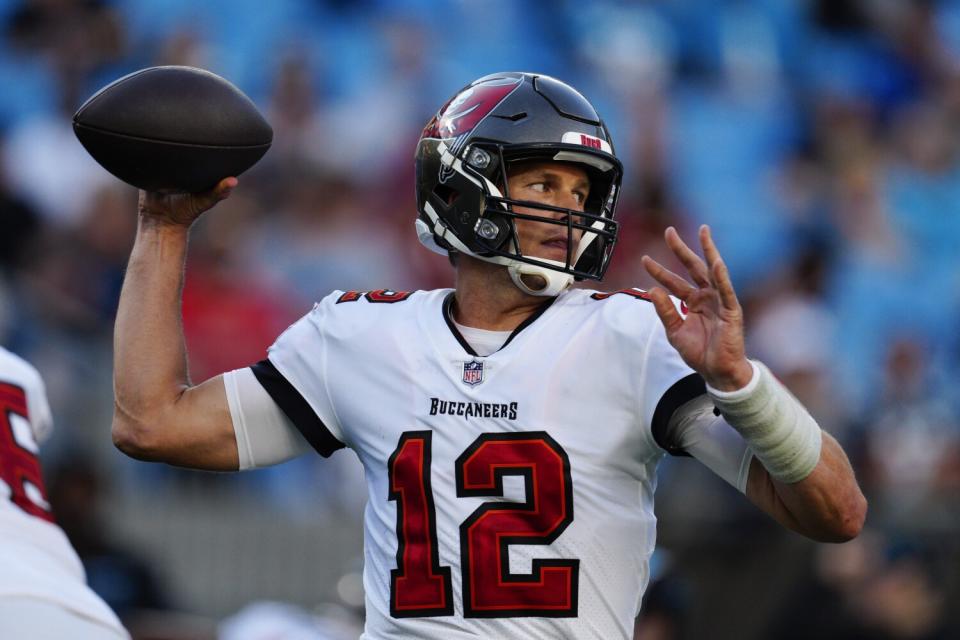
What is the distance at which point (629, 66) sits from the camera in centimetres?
1084

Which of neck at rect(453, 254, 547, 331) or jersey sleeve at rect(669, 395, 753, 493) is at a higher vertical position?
neck at rect(453, 254, 547, 331)

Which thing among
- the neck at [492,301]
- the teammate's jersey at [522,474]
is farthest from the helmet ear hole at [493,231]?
the teammate's jersey at [522,474]

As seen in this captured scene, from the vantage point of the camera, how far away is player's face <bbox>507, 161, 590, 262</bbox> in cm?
355

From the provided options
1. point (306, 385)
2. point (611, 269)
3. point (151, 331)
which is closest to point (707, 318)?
point (306, 385)

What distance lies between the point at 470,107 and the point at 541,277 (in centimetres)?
49

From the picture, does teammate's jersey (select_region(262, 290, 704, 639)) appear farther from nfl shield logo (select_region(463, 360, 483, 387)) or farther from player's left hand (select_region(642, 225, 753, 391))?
player's left hand (select_region(642, 225, 753, 391))

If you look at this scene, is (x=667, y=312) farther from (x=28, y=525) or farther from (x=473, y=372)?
(x=28, y=525)

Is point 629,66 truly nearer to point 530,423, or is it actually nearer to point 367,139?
point 367,139

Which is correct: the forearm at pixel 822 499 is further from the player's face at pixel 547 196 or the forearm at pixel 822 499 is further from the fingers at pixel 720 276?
the player's face at pixel 547 196

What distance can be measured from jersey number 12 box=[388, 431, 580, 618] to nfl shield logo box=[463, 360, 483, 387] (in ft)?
0.47

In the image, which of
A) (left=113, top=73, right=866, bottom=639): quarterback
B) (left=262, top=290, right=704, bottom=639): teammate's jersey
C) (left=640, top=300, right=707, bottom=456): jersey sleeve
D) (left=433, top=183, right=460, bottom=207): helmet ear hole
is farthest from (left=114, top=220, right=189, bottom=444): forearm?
(left=640, top=300, right=707, bottom=456): jersey sleeve

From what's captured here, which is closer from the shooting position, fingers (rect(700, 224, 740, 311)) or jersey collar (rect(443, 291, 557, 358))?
fingers (rect(700, 224, 740, 311))

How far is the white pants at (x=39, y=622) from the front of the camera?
3168 mm

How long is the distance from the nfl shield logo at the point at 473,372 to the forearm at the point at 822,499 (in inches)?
25.6
